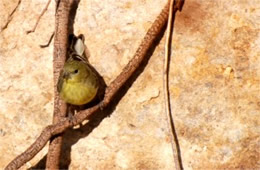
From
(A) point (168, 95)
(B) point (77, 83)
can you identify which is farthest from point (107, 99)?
(A) point (168, 95)

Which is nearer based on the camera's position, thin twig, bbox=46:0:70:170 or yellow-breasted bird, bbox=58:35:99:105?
yellow-breasted bird, bbox=58:35:99:105

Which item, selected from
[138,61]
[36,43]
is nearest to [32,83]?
[36,43]

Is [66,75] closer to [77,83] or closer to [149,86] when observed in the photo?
[77,83]

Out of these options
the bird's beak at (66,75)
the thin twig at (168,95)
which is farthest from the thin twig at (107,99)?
the bird's beak at (66,75)

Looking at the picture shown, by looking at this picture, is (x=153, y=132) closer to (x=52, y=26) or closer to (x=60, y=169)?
(x=60, y=169)

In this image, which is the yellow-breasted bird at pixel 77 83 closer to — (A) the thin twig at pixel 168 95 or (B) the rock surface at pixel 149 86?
(B) the rock surface at pixel 149 86

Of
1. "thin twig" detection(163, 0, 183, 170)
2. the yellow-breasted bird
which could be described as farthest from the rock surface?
the yellow-breasted bird

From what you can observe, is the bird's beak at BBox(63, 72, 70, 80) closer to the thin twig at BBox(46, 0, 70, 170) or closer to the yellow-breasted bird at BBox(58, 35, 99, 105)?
the yellow-breasted bird at BBox(58, 35, 99, 105)
